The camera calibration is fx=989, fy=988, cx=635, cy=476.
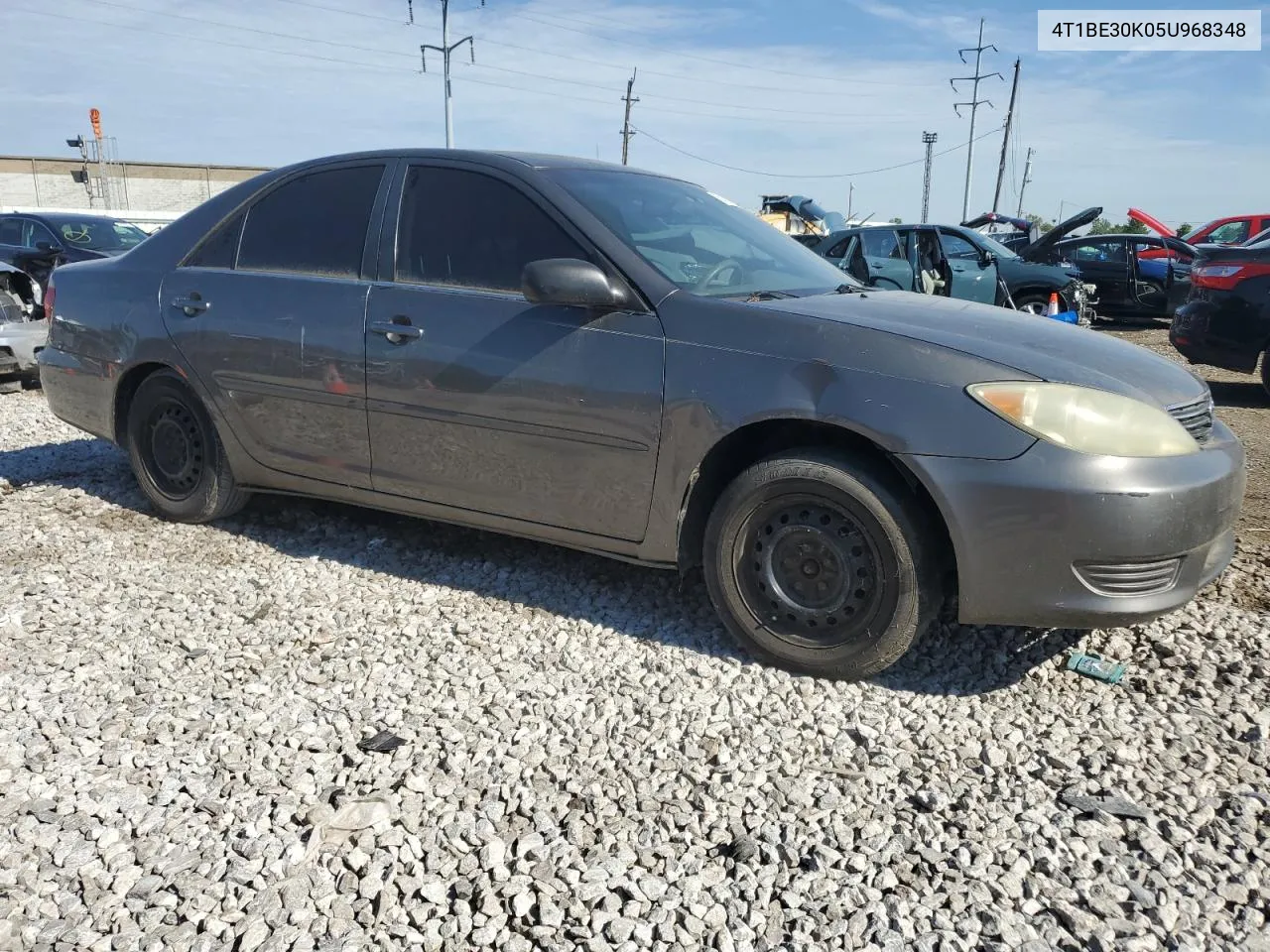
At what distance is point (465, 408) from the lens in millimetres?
3574

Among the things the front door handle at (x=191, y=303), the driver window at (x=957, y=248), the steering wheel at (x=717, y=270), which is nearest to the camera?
the steering wheel at (x=717, y=270)

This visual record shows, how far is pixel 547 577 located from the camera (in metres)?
4.04

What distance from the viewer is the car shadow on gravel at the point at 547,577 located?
3.29 metres

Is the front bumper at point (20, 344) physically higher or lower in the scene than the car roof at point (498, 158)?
lower

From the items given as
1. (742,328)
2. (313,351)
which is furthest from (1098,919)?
(313,351)

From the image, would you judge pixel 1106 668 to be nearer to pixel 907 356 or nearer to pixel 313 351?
pixel 907 356

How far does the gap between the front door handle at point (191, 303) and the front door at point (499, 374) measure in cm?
97

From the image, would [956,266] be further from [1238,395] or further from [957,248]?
[1238,395]

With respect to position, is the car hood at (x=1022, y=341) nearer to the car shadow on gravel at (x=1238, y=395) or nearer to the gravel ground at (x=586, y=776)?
the gravel ground at (x=586, y=776)

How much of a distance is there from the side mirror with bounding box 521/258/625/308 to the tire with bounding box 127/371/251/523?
2.00 metres

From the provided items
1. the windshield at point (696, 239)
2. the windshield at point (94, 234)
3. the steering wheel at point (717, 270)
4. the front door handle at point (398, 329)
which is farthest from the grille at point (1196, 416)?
the windshield at point (94, 234)

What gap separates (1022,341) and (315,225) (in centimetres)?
279

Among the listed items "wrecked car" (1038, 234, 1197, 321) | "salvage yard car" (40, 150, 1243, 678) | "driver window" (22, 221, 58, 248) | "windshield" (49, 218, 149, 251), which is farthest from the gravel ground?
"wrecked car" (1038, 234, 1197, 321)

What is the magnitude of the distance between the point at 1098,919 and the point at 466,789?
1505 mm
